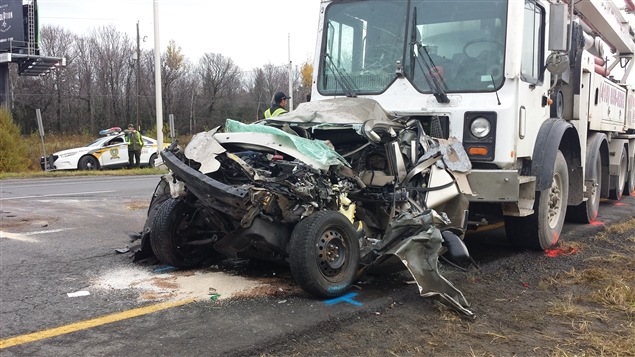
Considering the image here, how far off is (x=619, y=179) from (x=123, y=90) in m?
48.6

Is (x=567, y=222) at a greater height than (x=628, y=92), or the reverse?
(x=628, y=92)

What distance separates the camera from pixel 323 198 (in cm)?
455

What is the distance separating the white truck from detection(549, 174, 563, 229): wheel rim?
1cm

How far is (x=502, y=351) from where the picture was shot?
11.7 ft

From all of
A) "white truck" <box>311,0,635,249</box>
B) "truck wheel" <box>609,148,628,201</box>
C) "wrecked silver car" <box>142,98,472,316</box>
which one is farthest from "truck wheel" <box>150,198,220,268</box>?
"truck wheel" <box>609,148,628,201</box>

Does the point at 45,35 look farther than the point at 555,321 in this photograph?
Yes

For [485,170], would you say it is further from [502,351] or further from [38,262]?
[38,262]

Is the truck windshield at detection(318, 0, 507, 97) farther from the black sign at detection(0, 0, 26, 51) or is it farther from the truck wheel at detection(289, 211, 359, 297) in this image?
the black sign at detection(0, 0, 26, 51)

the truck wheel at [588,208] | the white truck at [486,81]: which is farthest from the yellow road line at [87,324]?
the truck wheel at [588,208]

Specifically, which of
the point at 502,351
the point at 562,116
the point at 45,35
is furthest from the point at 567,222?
the point at 45,35

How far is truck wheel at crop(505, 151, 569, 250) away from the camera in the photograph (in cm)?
636

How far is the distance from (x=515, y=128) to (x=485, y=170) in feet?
1.73

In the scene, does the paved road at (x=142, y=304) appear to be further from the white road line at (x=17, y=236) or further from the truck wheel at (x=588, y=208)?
the truck wheel at (x=588, y=208)

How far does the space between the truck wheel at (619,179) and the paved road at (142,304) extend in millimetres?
4736
